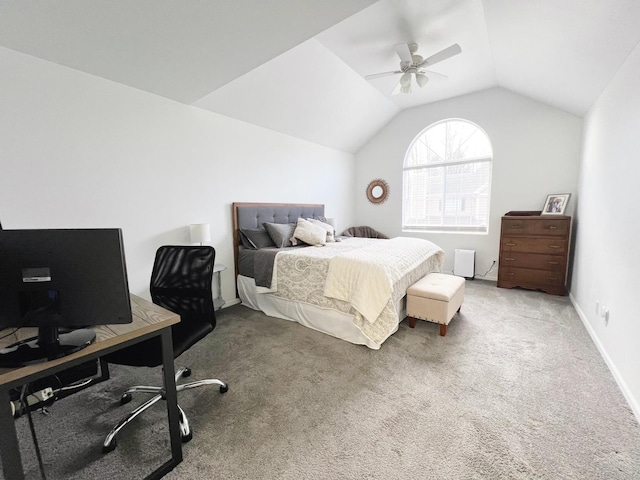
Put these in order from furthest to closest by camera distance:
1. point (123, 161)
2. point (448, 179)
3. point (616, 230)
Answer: point (448, 179) → point (123, 161) → point (616, 230)

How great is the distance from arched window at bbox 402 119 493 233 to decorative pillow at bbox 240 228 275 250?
3020mm

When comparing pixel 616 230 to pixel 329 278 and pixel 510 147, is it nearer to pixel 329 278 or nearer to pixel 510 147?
pixel 329 278

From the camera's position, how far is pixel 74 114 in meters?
2.18

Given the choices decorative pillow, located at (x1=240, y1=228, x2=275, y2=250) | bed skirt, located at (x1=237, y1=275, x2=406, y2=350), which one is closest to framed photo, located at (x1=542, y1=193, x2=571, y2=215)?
bed skirt, located at (x1=237, y1=275, x2=406, y2=350)

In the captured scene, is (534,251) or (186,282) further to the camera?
(534,251)

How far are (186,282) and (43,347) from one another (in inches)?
34.9

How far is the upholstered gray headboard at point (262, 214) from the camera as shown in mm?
3523

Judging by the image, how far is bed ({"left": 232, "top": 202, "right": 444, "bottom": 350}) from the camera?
237 centimetres

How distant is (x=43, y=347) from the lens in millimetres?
1009

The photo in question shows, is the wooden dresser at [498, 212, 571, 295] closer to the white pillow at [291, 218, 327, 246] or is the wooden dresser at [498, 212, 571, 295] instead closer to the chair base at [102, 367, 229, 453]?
the white pillow at [291, 218, 327, 246]

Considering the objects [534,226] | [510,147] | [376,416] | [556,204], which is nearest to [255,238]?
[376,416]

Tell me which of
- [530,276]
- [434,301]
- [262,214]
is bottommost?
[530,276]

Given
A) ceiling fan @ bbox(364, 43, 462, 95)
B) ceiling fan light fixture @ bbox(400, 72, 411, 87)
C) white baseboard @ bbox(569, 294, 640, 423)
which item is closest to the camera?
white baseboard @ bbox(569, 294, 640, 423)

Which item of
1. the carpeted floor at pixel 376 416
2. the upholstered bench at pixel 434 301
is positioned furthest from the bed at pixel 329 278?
the carpeted floor at pixel 376 416
